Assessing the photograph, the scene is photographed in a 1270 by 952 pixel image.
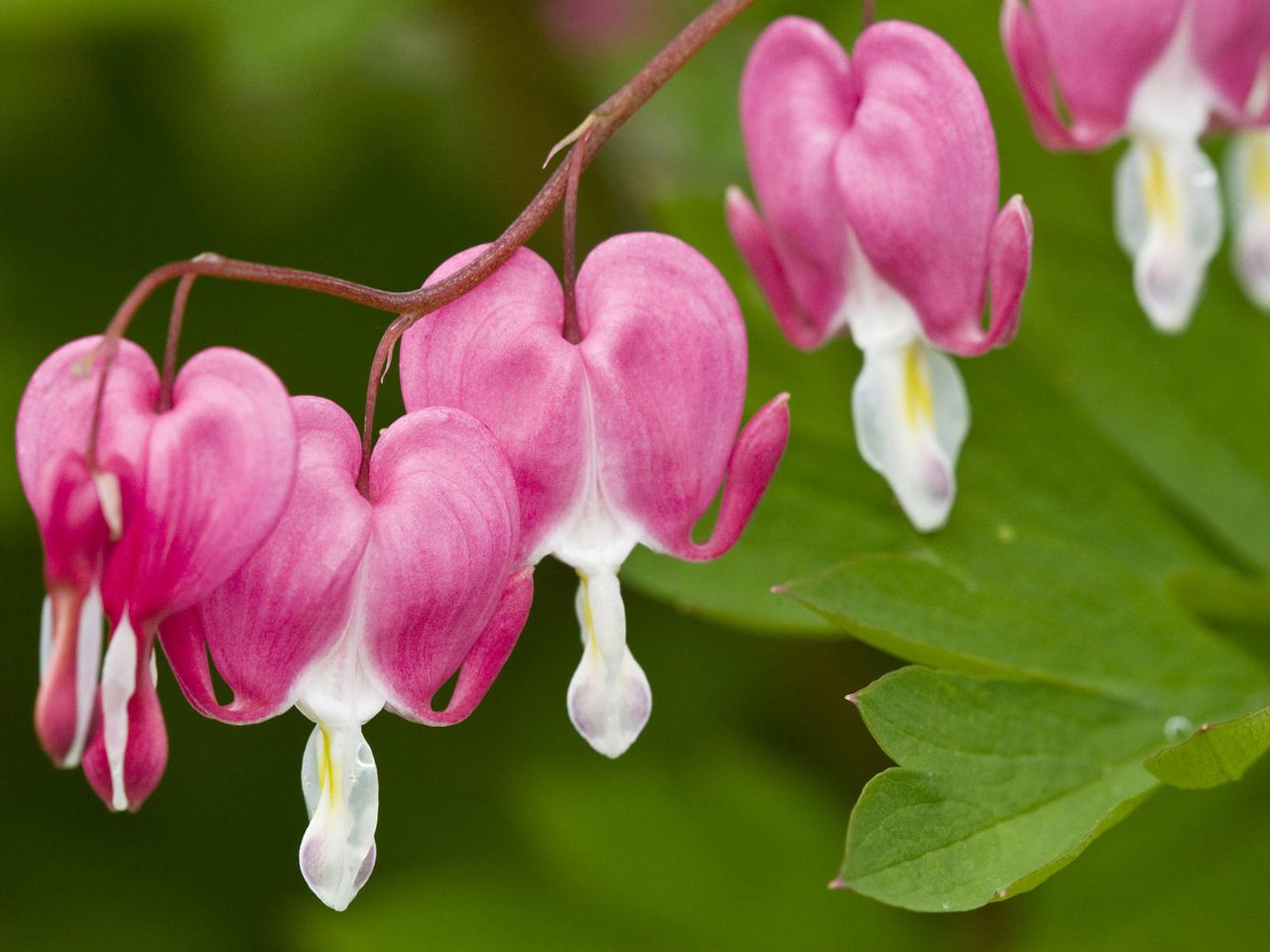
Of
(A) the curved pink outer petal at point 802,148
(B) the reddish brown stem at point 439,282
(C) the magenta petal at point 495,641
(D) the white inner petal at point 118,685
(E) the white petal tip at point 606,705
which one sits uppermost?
(B) the reddish brown stem at point 439,282

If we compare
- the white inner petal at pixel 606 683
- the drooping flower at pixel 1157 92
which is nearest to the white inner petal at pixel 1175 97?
the drooping flower at pixel 1157 92

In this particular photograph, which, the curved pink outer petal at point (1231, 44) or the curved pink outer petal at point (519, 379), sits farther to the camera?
the curved pink outer petal at point (1231, 44)

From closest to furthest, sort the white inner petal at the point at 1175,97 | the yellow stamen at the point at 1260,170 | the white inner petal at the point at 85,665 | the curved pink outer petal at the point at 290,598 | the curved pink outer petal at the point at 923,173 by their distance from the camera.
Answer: the white inner petal at the point at 85,665, the curved pink outer petal at the point at 290,598, the curved pink outer petal at the point at 923,173, the white inner petal at the point at 1175,97, the yellow stamen at the point at 1260,170

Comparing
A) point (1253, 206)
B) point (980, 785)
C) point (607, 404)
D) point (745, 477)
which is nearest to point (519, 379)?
point (607, 404)

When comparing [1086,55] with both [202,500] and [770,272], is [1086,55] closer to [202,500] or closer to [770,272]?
[770,272]

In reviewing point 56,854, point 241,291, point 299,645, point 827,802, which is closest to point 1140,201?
point 299,645

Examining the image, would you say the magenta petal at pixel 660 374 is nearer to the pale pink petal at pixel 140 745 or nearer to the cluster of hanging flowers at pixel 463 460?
the cluster of hanging flowers at pixel 463 460

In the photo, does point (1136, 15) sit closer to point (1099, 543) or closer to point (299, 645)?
point (1099, 543)
